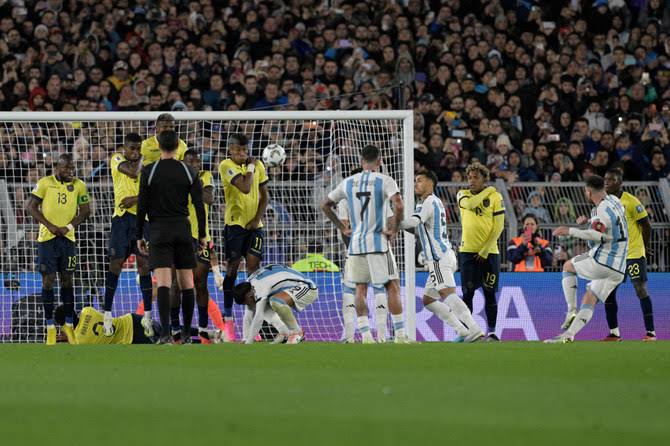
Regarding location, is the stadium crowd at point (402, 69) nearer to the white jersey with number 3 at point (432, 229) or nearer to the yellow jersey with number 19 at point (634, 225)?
the yellow jersey with number 19 at point (634, 225)

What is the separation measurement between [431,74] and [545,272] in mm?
6329

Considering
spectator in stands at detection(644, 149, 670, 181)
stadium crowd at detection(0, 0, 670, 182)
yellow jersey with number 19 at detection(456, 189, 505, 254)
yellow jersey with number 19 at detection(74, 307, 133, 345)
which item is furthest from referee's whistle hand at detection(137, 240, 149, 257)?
spectator in stands at detection(644, 149, 670, 181)

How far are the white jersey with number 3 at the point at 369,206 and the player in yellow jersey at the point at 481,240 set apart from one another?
231 centimetres

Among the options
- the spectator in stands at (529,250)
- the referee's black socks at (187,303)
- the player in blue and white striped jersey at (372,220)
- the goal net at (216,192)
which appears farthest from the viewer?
the spectator in stands at (529,250)

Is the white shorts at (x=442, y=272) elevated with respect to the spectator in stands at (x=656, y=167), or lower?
lower

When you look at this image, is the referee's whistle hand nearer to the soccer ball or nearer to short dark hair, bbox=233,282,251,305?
short dark hair, bbox=233,282,251,305

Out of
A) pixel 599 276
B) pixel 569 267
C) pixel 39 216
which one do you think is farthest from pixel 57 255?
pixel 599 276

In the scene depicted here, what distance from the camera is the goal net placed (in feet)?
48.4

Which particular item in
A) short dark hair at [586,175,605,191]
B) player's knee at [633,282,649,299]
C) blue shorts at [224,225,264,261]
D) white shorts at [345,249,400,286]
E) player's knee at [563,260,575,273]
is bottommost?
player's knee at [633,282,649,299]

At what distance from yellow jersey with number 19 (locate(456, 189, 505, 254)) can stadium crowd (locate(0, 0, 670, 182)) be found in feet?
13.9

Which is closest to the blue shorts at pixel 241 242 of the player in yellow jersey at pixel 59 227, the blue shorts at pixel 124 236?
the blue shorts at pixel 124 236

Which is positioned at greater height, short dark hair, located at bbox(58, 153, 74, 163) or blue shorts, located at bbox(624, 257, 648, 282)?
short dark hair, located at bbox(58, 153, 74, 163)

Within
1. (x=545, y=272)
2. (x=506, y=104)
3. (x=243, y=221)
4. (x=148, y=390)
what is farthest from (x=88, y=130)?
(x=148, y=390)

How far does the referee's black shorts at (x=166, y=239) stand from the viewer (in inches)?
424
